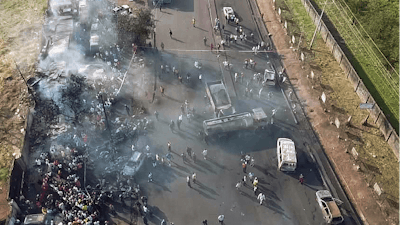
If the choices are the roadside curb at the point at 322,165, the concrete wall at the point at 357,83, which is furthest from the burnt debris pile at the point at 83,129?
the concrete wall at the point at 357,83

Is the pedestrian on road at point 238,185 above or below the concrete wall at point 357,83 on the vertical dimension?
below

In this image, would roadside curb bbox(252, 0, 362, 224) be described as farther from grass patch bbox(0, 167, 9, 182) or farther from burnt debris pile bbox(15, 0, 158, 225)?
grass patch bbox(0, 167, 9, 182)

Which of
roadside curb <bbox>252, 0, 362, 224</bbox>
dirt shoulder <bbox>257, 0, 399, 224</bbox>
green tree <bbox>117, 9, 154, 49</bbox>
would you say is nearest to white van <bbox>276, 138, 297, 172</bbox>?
roadside curb <bbox>252, 0, 362, 224</bbox>

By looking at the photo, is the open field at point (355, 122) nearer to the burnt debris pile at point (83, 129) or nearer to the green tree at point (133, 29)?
the green tree at point (133, 29)

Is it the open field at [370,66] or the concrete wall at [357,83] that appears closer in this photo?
the concrete wall at [357,83]

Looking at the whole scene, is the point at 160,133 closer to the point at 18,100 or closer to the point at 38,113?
the point at 38,113

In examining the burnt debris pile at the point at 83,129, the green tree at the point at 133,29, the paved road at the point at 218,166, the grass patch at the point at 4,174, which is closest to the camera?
the paved road at the point at 218,166

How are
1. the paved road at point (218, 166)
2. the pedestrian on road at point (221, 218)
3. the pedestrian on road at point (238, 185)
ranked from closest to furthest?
the pedestrian on road at point (221, 218)
the paved road at point (218, 166)
the pedestrian on road at point (238, 185)
